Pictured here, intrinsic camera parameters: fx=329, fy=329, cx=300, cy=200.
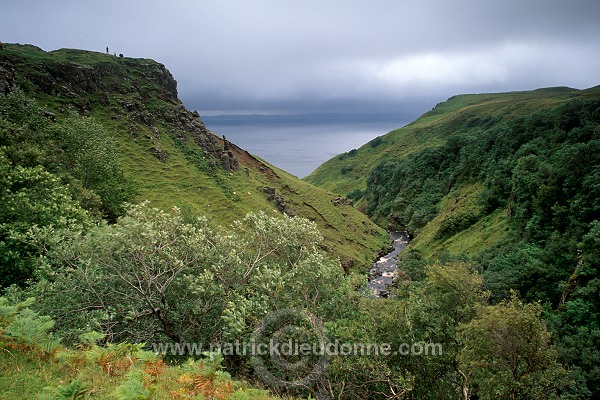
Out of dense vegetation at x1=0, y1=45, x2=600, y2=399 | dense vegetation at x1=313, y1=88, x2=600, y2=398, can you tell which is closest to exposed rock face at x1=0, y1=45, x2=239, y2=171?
dense vegetation at x1=0, y1=45, x2=600, y2=399

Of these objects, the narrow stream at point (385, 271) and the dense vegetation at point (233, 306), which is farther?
the narrow stream at point (385, 271)

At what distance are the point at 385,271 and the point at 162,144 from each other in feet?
216

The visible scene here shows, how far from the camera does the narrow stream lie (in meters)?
74.8

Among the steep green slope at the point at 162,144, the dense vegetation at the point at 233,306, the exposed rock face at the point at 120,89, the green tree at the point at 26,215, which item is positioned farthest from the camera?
the exposed rock face at the point at 120,89

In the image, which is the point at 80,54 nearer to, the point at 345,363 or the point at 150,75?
the point at 150,75

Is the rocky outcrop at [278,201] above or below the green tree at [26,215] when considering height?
below

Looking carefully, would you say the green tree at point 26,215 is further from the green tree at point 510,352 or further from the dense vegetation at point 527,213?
the dense vegetation at point 527,213

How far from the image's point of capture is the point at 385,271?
8738 cm

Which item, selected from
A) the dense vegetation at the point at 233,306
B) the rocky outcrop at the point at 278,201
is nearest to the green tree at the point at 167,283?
the dense vegetation at the point at 233,306

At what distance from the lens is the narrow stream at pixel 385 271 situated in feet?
245

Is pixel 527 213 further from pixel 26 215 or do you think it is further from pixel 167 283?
pixel 26 215

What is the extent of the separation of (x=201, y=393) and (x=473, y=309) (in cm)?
1808

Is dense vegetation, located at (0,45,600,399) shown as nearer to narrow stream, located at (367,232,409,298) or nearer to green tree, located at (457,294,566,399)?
green tree, located at (457,294,566,399)

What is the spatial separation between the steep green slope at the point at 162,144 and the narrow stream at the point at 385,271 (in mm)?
3895
